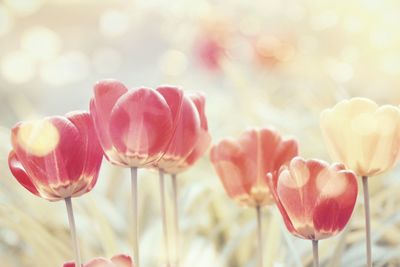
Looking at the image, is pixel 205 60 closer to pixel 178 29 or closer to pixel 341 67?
pixel 178 29

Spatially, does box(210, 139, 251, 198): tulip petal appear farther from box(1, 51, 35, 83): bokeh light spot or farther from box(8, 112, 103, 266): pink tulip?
box(1, 51, 35, 83): bokeh light spot

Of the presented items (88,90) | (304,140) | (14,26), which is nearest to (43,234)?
(304,140)

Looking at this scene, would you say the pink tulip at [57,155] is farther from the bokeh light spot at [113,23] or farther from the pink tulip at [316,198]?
the bokeh light spot at [113,23]

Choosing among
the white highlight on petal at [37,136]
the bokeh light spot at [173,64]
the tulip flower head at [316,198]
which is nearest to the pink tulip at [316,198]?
the tulip flower head at [316,198]

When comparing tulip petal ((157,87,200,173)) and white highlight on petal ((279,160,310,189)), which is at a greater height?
tulip petal ((157,87,200,173))

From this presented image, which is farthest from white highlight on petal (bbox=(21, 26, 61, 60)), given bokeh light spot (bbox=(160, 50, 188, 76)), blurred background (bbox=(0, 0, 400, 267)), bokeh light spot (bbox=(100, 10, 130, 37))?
bokeh light spot (bbox=(160, 50, 188, 76))

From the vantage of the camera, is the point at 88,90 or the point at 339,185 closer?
the point at 339,185
